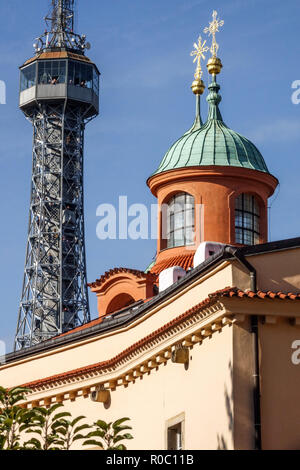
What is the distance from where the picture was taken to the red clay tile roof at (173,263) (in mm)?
42534

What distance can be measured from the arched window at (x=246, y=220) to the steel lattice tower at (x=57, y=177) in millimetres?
85341

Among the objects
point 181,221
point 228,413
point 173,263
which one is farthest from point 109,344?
point 181,221

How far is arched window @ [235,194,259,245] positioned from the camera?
144 ft

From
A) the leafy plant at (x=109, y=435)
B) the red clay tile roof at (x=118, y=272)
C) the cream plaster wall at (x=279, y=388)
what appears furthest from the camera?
the red clay tile roof at (x=118, y=272)

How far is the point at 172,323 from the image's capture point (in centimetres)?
3023

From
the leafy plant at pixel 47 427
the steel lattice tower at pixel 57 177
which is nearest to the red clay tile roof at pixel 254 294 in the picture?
the leafy plant at pixel 47 427

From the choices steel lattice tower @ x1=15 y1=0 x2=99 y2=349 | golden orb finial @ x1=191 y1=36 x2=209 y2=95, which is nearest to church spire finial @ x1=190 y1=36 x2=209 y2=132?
golden orb finial @ x1=191 y1=36 x2=209 y2=95

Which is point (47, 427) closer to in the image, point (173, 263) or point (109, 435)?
point (109, 435)

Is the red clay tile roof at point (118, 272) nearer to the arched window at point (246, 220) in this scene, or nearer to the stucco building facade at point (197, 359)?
the stucco building facade at point (197, 359)

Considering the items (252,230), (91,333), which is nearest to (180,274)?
(91,333)

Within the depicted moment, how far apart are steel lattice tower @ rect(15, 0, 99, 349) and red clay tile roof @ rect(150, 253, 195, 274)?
3394 inches

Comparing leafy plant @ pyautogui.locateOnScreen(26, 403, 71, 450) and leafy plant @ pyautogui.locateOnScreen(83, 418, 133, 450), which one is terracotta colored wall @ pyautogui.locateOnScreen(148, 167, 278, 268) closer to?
leafy plant @ pyautogui.locateOnScreen(26, 403, 71, 450)

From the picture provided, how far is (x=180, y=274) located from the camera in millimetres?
37938

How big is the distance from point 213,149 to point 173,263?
429 cm
